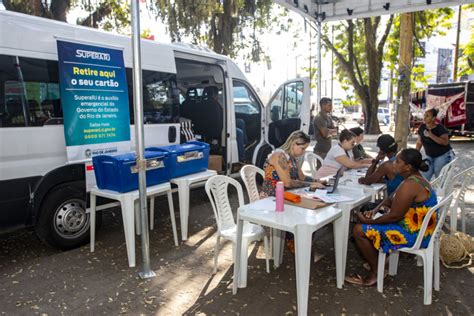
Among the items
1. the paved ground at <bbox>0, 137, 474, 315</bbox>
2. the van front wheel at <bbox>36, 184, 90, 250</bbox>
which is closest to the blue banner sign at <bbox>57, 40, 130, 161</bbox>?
the van front wheel at <bbox>36, 184, 90, 250</bbox>

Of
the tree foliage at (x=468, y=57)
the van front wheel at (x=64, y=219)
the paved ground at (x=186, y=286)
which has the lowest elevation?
the paved ground at (x=186, y=286)

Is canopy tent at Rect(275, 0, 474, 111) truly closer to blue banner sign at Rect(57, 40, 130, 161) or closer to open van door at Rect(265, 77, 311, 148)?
open van door at Rect(265, 77, 311, 148)

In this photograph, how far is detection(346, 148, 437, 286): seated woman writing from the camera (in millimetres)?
2986

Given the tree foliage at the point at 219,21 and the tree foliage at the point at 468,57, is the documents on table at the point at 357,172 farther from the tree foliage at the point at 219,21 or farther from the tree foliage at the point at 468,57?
the tree foliage at the point at 468,57

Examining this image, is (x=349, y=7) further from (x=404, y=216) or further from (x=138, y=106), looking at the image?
(x=138, y=106)

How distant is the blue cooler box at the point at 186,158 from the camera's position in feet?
14.5

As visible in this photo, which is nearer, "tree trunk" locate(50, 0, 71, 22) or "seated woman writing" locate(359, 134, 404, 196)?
"seated woman writing" locate(359, 134, 404, 196)

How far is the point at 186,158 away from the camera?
4590 mm

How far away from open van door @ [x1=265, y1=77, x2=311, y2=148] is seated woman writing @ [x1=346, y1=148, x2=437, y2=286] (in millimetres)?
3768

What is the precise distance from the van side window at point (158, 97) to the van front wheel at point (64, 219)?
3.74 feet

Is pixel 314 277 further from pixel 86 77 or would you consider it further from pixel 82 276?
pixel 86 77

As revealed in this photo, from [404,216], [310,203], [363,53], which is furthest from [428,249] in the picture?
[363,53]

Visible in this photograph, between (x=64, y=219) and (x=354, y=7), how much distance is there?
6071 millimetres

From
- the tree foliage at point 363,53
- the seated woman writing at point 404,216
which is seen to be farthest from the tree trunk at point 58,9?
the tree foliage at point 363,53
